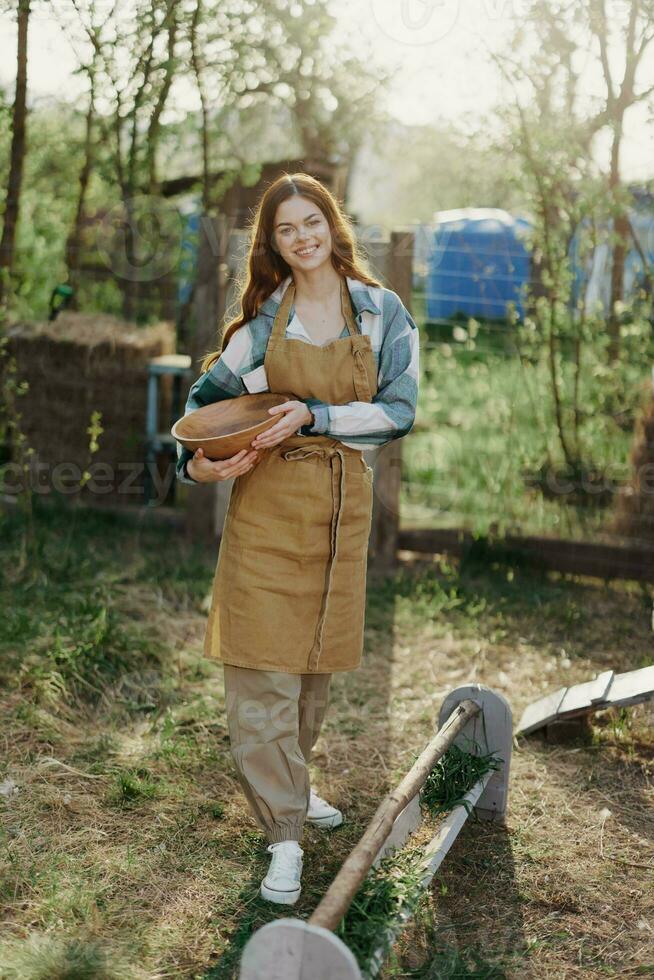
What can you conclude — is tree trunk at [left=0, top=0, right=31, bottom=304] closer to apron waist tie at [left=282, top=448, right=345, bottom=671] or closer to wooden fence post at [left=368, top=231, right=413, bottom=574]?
wooden fence post at [left=368, top=231, right=413, bottom=574]

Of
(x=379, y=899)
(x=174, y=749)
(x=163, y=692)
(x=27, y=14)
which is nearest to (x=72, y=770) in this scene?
(x=174, y=749)

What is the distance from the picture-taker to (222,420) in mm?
2752

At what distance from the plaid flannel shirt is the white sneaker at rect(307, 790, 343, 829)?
105cm

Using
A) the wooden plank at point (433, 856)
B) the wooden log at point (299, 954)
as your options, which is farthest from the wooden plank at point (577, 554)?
the wooden log at point (299, 954)

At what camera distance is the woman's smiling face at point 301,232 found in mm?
2686

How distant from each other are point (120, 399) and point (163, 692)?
247cm

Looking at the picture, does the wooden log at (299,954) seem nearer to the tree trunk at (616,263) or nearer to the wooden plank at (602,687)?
the wooden plank at (602,687)

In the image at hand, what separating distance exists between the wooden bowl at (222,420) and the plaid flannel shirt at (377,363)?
45 millimetres

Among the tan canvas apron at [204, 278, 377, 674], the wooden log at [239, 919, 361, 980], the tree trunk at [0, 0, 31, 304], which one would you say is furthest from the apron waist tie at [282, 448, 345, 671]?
the tree trunk at [0, 0, 31, 304]

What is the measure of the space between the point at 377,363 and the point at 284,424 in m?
0.35

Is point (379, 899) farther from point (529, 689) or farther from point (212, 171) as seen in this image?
point (212, 171)

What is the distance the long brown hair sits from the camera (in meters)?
2.74

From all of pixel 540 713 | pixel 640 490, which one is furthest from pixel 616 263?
pixel 540 713

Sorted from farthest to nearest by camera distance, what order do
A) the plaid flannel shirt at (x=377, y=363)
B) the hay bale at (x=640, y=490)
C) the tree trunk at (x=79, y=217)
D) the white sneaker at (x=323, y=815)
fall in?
the tree trunk at (x=79, y=217)
the hay bale at (x=640, y=490)
the white sneaker at (x=323, y=815)
the plaid flannel shirt at (x=377, y=363)
